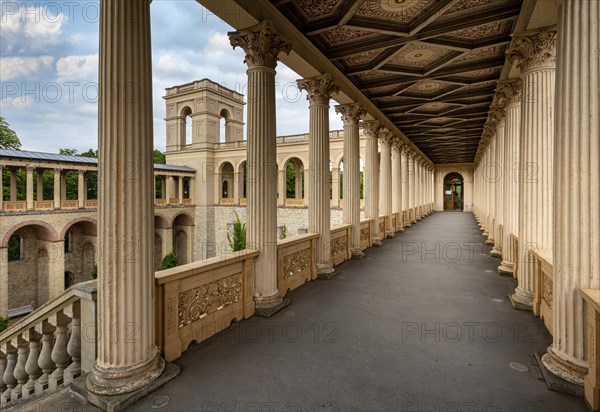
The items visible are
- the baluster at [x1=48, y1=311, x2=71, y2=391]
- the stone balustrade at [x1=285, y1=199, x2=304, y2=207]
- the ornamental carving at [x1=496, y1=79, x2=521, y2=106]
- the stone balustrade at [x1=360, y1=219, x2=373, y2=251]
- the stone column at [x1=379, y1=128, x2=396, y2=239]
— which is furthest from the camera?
the stone balustrade at [x1=285, y1=199, x2=304, y2=207]

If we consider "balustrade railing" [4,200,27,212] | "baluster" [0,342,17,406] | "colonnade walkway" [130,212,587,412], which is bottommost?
"baluster" [0,342,17,406]

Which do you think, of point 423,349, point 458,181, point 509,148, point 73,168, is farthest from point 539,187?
point 458,181

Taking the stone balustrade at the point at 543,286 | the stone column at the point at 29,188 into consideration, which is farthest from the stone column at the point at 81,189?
the stone balustrade at the point at 543,286

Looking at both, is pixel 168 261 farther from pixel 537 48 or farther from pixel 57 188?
pixel 537 48

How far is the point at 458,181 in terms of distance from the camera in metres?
35.9

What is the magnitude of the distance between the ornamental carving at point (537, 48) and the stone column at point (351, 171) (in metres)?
4.69

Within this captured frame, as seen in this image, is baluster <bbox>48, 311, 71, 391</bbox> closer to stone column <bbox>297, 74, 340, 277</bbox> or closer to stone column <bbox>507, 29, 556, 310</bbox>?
stone column <bbox>297, 74, 340, 277</bbox>

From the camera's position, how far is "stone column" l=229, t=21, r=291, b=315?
5.12 m

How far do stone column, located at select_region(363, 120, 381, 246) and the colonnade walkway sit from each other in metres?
5.21

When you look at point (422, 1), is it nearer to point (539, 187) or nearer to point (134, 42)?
point (539, 187)

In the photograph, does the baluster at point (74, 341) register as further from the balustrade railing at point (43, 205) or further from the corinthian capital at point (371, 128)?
the balustrade railing at point (43, 205)

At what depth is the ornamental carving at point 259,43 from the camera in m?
5.08

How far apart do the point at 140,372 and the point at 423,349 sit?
306cm

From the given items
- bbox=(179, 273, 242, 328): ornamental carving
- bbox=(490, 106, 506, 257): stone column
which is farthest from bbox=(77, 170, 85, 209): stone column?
bbox=(490, 106, 506, 257): stone column
